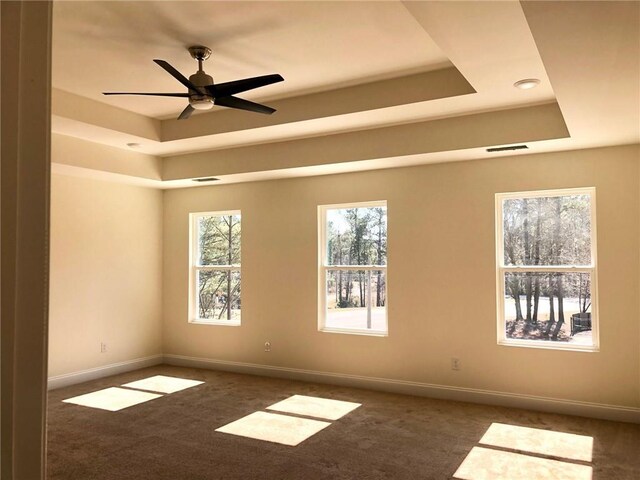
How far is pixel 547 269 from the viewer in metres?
5.09

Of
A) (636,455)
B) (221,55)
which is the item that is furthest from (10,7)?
(636,455)

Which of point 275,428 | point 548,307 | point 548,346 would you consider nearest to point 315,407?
point 275,428

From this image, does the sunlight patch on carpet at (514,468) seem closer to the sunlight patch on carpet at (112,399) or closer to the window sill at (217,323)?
the sunlight patch on carpet at (112,399)

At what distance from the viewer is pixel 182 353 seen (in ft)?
23.8

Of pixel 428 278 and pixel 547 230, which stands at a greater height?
pixel 547 230

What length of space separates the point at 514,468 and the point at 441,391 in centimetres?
179

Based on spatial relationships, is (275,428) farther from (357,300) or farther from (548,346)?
(548,346)

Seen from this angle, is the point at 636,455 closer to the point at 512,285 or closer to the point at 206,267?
the point at 512,285

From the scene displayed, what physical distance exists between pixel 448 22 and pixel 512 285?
3.31 metres

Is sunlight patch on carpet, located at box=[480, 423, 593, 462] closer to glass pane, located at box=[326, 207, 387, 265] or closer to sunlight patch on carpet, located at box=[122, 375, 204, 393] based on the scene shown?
glass pane, located at box=[326, 207, 387, 265]

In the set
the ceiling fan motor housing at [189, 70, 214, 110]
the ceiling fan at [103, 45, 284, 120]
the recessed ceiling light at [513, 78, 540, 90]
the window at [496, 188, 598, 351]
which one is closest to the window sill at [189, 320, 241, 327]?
the window at [496, 188, 598, 351]

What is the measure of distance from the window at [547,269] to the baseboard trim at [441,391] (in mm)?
526

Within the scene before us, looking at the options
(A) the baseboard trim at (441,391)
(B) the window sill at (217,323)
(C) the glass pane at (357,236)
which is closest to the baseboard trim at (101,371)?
(A) the baseboard trim at (441,391)

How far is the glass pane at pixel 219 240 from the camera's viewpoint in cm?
708
